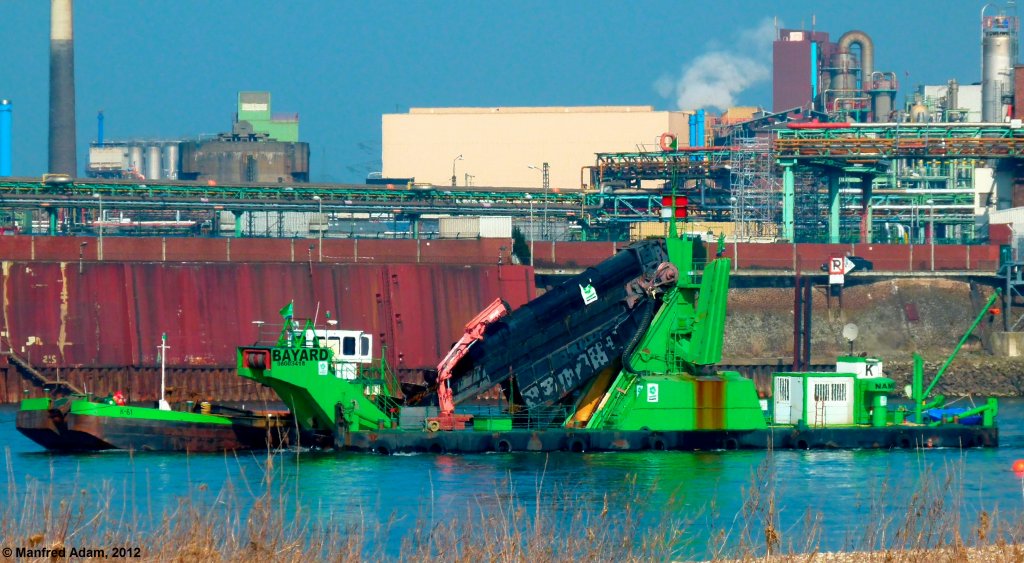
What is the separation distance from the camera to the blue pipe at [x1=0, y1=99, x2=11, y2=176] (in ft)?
436

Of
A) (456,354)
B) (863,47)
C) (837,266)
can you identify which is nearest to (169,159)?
(863,47)

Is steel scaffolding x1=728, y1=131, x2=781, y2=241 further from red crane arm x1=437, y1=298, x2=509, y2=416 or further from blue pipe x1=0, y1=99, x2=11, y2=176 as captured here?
blue pipe x1=0, y1=99, x2=11, y2=176

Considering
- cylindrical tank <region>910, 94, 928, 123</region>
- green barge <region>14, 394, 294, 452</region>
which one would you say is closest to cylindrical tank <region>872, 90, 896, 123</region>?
cylindrical tank <region>910, 94, 928, 123</region>

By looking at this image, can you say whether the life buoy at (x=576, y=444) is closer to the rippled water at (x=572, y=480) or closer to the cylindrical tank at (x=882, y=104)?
the rippled water at (x=572, y=480)

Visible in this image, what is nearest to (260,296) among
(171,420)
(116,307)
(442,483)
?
(116,307)

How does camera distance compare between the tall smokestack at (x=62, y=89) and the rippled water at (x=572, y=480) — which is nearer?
the rippled water at (x=572, y=480)

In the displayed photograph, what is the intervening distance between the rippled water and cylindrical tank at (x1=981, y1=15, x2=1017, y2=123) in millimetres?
71102

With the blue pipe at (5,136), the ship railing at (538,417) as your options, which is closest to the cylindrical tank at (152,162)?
the blue pipe at (5,136)

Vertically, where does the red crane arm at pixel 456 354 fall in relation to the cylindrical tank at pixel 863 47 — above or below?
below

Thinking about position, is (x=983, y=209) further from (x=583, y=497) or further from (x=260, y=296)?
(x=583, y=497)

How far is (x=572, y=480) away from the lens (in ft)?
117

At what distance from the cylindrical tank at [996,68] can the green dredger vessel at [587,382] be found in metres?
72.5

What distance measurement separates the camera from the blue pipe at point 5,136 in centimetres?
13285

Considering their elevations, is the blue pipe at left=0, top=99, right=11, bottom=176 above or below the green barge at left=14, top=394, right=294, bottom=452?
above
